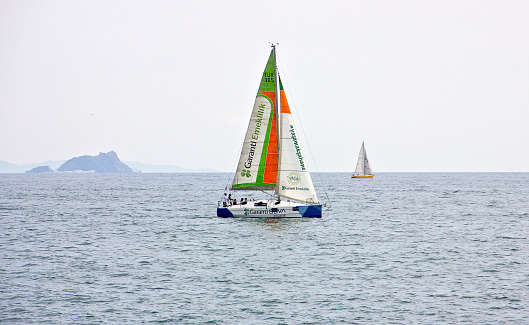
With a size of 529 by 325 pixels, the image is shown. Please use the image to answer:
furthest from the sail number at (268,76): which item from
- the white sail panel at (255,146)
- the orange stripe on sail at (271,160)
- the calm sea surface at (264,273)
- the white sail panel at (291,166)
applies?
the calm sea surface at (264,273)

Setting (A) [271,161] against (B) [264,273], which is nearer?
(B) [264,273]

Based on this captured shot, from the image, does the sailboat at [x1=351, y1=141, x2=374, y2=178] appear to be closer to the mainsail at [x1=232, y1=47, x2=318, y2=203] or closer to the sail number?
the mainsail at [x1=232, y1=47, x2=318, y2=203]

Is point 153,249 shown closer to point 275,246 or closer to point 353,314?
point 275,246

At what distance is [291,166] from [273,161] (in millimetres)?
1788

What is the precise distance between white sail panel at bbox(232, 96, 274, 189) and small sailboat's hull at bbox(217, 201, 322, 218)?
6.63 feet

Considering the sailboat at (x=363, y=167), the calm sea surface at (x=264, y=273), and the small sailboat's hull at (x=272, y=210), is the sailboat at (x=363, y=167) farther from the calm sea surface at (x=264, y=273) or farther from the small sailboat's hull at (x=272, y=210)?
the small sailboat's hull at (x=272, y=210)

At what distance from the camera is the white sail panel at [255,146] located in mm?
42875

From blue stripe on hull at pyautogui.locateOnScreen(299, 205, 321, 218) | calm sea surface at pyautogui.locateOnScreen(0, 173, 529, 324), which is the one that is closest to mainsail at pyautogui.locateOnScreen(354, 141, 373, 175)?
calm sea surface at pyautogui.locateOnScreen(0, 173, 529, 324)

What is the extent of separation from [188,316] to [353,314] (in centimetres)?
648

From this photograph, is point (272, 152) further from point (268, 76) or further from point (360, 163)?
point (360, 163)

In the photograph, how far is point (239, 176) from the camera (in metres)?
44.1

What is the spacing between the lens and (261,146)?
143ft

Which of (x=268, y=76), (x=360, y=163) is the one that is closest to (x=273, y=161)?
(x=268, y=76)

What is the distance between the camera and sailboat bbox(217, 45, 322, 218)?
4194 cm
